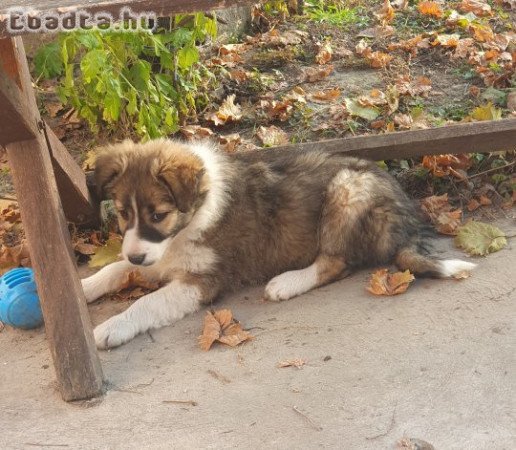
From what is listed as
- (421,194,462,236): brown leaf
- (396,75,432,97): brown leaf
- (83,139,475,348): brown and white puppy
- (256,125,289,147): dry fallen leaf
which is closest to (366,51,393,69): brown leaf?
(396,75,432,97): brown leaf

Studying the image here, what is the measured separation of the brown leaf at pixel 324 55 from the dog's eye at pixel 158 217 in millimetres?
3302

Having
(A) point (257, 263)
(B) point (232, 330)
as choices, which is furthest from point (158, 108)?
(B) point (232, 330)

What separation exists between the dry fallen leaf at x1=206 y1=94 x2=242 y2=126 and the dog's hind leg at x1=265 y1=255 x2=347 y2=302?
6.15ft

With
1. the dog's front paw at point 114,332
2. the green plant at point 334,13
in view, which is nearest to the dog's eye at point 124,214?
the dog's front paw at point 114,332

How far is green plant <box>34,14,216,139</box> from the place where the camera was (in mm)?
4855

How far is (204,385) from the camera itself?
356 cm

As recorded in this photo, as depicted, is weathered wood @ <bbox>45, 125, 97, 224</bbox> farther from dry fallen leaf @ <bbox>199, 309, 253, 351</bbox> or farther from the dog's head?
dry fallen leaf @ <bbox>199, 309, 253, 351</bbox>

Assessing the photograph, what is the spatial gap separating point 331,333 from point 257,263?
0.95 m

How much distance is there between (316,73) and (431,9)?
175 centimetres

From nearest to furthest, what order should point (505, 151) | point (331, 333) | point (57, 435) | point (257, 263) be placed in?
point (57, 435) < point (331, 333) < point (257, 263) < point (505, 151)

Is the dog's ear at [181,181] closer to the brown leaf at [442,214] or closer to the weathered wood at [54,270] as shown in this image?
the weathered wood at [54,270]

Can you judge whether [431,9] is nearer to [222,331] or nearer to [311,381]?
[222,331]

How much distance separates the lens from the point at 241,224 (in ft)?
15.2

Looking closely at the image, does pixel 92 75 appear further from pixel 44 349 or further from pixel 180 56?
pixel 44 349
